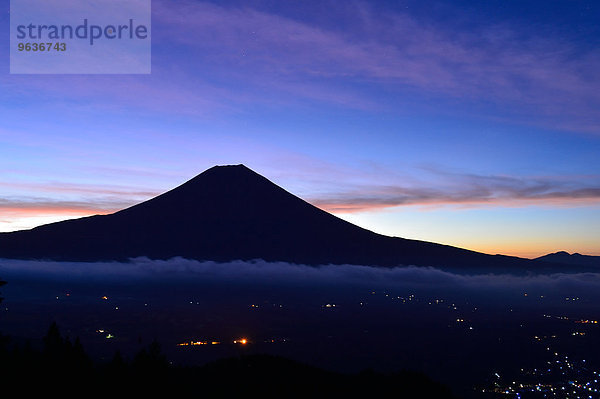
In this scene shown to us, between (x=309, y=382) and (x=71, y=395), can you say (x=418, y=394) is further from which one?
(x=71, y=395)

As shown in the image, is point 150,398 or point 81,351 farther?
point 81,351

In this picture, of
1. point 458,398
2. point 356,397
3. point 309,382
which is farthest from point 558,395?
point 309,382

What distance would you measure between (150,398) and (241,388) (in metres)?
141

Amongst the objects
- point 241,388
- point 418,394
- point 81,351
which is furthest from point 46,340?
point 418,394

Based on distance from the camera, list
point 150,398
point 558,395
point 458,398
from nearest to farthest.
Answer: point 150,398, point 458,398, point 558,395

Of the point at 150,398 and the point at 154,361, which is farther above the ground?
the point at 154,361

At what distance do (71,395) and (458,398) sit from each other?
172301 mm

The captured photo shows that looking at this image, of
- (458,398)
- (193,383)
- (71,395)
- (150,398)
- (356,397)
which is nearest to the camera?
(150,398)

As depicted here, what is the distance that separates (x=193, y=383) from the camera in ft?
536

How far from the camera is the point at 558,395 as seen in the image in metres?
200

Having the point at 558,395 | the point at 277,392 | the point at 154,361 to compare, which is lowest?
the point at 558,395

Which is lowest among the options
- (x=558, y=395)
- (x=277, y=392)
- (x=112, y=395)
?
(x=558, y=395)

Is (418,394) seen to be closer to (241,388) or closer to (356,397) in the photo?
(356,397)

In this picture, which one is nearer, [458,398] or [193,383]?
[193,383]
